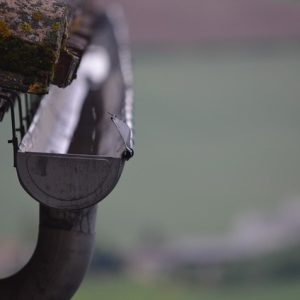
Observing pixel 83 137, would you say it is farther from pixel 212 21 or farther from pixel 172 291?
pixel 212 21

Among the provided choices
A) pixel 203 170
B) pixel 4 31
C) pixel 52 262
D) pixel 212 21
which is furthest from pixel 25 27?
pixel 212 21

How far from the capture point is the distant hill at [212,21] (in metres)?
23.8

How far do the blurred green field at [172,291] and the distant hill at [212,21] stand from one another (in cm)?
699

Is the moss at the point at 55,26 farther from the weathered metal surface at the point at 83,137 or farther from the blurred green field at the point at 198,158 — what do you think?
the blurred green field at the point at 198,158

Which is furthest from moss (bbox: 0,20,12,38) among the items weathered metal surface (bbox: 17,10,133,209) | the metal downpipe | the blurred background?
the blurred background

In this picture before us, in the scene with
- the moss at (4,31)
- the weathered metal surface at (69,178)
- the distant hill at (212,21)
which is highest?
the distant hill at (212,21)

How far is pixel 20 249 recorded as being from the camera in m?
16.0

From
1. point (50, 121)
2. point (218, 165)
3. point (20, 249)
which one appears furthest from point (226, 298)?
point (50, 121)

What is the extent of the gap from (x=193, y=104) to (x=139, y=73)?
1047 mm

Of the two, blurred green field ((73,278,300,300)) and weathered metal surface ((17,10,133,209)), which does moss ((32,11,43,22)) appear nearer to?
weathered metal surface ((17,10,133,209))

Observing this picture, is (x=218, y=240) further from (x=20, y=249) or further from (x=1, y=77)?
(x=1, y=77)

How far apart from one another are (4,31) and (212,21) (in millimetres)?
21601

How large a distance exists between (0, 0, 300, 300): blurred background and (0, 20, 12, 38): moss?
10.7 metres

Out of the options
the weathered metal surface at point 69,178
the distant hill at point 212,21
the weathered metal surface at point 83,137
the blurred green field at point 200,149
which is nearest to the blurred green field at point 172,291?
the blurred green field at point 200,149
